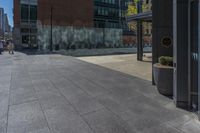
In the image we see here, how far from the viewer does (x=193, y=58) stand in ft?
17.4

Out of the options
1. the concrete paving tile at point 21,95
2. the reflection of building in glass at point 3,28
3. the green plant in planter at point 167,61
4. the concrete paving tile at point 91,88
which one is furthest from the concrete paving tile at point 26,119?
the reflection of building in glass at point 3,28

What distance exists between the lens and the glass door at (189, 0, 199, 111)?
520 centimetres

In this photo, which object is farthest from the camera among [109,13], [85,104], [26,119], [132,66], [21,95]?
[109,13]

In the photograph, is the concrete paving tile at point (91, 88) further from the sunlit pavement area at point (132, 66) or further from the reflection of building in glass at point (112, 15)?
the reflection of building in glass at point (112, 15)

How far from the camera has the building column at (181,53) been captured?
5.45m

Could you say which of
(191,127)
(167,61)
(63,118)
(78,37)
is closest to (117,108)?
(63,118)

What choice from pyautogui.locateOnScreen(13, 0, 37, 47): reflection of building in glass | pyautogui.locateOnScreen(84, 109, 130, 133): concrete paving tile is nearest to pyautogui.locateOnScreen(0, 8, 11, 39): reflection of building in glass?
pyautogui.locateOnScreen(13, 0, 37, 47): reflection of building in glass

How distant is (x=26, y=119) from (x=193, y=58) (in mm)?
4252

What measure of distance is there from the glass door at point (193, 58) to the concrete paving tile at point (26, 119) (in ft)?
11.9

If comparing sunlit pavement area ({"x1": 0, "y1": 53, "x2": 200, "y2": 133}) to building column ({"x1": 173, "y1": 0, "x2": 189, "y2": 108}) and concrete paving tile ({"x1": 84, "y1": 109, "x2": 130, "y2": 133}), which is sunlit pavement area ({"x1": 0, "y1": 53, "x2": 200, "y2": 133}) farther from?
building column ({"x1": 173, "y1": 0, "x2": 189, "y2": 108})

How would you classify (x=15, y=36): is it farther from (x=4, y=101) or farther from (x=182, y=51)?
(x=182, y=51)

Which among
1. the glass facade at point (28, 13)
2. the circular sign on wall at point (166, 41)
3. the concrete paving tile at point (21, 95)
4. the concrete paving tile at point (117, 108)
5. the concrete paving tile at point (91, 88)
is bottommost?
the concrete paving tile at point (117, 108)

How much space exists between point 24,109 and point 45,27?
36309 millimetres

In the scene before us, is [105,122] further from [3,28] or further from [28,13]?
[3,28]
